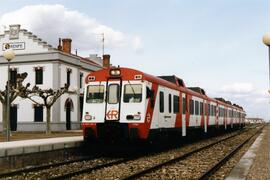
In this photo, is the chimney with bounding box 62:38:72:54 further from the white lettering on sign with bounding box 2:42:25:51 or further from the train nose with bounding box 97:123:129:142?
the train nose with bounding box 97:123:129:142

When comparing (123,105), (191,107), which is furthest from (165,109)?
(191,107)

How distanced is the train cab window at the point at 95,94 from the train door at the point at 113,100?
27cm

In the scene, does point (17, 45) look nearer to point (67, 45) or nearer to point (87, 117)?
point (67, 45)

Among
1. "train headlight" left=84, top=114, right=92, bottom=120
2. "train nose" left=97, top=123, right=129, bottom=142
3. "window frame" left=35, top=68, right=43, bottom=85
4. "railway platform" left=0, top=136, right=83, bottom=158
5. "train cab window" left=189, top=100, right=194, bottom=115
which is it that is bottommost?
"railway platform" left=0, top=136, right=83, bottom=158

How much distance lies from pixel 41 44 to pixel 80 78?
5.52 metres

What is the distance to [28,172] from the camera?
11.8 m

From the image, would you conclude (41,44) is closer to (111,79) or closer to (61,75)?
(61,75)

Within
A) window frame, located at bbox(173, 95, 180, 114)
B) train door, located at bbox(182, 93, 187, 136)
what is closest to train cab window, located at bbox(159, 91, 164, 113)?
window frame, located at bbox(173, 95, 180, 114)

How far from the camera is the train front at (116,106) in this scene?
49.2 feet

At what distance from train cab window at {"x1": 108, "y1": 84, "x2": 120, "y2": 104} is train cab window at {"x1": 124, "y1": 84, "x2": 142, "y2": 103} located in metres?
0.30

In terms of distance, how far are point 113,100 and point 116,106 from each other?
272 millimetres

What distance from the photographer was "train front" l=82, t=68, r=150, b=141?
49.2 ft

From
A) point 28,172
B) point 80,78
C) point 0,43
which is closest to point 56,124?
point 80,78

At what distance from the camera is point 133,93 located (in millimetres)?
15375
